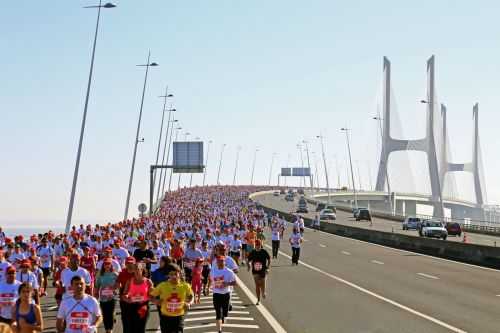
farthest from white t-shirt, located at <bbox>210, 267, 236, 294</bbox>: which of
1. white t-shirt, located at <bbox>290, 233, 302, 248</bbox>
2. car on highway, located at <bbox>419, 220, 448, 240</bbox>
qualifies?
car on highway, located at <bbox>419, 220, 448, 240</bbox>

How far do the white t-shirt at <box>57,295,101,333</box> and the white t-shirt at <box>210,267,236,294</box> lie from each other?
546 cm

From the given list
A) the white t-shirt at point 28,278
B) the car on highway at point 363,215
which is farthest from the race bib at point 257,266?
the car on highway at point 363,215

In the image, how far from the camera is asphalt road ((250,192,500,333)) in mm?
15341

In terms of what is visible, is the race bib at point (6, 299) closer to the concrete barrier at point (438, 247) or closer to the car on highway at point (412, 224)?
the concrete barrier at point (438, 247)

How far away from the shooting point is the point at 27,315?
899 cm

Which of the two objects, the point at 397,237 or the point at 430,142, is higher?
the point at 430,142

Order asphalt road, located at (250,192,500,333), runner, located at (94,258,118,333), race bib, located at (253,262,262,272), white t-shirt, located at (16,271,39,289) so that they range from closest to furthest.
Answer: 1. runner, located at (94,258,118,333)
2. white t-shirt, located at (16,271,39,289)
3. asphalt road, located at (250,192,500,333)
4. race bib, located at (253,262,262,272)

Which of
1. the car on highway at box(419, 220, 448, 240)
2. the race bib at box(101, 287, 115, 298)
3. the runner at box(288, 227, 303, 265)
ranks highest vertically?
the car on highway at box(419, 220, 448, 240)

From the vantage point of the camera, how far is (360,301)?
19.5 m

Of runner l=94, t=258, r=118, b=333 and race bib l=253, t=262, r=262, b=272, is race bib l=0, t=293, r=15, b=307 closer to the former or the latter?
runner l=94, t=258, r=118, b=333

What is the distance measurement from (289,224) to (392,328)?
60.4 m

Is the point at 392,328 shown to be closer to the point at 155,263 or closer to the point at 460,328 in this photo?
the point at 460,328

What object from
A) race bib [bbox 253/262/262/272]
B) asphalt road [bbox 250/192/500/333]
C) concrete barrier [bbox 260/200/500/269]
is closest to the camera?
asphalt road [bbox 250/192/500/333]

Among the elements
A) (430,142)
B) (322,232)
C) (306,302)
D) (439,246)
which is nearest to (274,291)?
(306,302)
